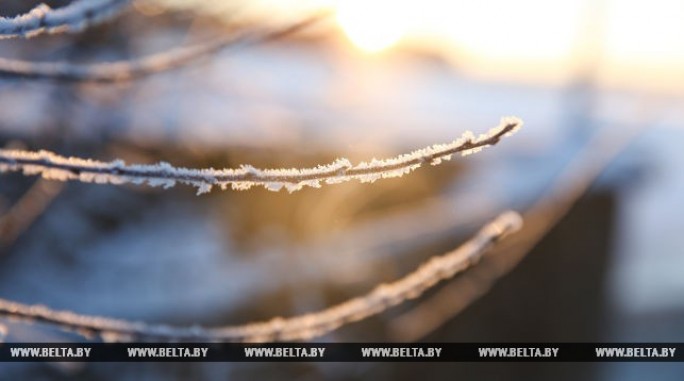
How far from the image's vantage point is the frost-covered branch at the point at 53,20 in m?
0.54

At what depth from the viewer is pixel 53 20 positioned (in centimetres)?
54

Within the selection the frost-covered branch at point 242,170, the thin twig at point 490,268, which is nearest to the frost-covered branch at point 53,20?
the frost-covered branch at point 242,170

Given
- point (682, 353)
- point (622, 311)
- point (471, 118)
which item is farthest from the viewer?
point (622, 311)

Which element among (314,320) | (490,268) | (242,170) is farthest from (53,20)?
(490,268)

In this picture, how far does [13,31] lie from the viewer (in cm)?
54

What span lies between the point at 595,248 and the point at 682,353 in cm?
144

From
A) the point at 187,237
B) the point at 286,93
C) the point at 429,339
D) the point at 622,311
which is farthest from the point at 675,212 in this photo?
the point at 187,237

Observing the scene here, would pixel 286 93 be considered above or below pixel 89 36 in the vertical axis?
above

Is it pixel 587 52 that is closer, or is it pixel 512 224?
pixel 512 224

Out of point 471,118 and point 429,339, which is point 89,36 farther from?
point 471,118

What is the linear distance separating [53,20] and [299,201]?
4.79 ft

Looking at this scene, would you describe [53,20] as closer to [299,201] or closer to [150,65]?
[150,65]

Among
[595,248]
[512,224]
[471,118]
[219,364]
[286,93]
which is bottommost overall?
[512,224]

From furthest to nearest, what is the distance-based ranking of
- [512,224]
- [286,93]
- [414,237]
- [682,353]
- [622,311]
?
[622,311], [286,93], [414,237], [682,353], [512,224]
